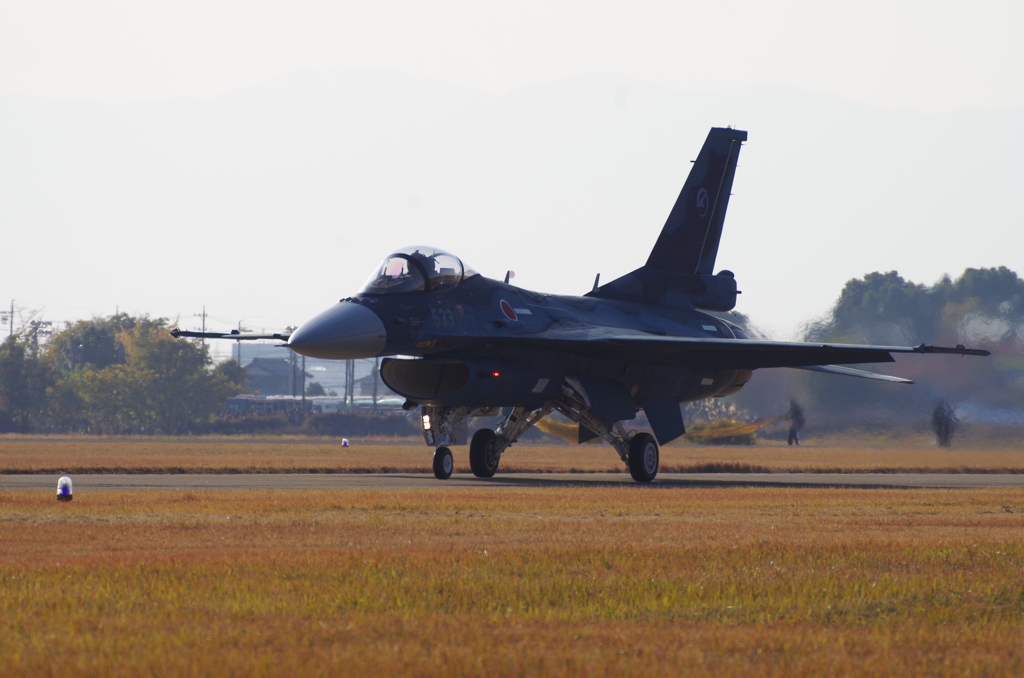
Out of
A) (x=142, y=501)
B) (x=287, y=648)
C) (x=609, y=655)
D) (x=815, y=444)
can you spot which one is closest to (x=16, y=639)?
(x=287, y=648)

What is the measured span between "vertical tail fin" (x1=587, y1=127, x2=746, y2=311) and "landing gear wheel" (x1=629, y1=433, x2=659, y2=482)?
15.3 ft

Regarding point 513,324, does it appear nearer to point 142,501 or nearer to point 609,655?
point 142,501

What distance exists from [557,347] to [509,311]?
1.22 m

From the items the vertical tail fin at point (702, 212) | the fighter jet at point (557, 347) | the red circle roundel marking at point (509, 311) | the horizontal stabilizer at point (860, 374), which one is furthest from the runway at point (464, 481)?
the vertical tail fin at point (702, 212)

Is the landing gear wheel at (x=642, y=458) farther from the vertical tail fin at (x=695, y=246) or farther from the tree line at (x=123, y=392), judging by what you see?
the tree line at (x=123, y=392)

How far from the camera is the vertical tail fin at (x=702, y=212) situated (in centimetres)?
3116

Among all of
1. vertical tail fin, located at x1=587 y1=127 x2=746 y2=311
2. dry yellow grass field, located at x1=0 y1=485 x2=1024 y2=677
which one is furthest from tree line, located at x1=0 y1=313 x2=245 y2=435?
dry yellow grass field, located at x1=0 y1=485 x2=1024 y2=677

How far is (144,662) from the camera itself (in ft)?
22.0

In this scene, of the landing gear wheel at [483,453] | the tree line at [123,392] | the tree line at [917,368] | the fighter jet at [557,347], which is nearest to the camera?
the fighter jet at [557,347]

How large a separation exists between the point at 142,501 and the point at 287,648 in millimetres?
11174

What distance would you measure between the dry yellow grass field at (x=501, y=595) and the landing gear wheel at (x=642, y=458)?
35.9 feet

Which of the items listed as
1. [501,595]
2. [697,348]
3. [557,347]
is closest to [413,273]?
[557,347]

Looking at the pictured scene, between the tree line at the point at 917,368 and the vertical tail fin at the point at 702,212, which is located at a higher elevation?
the vertical tail fin at the point at 702,212

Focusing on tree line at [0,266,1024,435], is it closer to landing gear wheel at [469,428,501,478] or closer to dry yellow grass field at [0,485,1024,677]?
landing gear wheel at [469,428,501,478]
